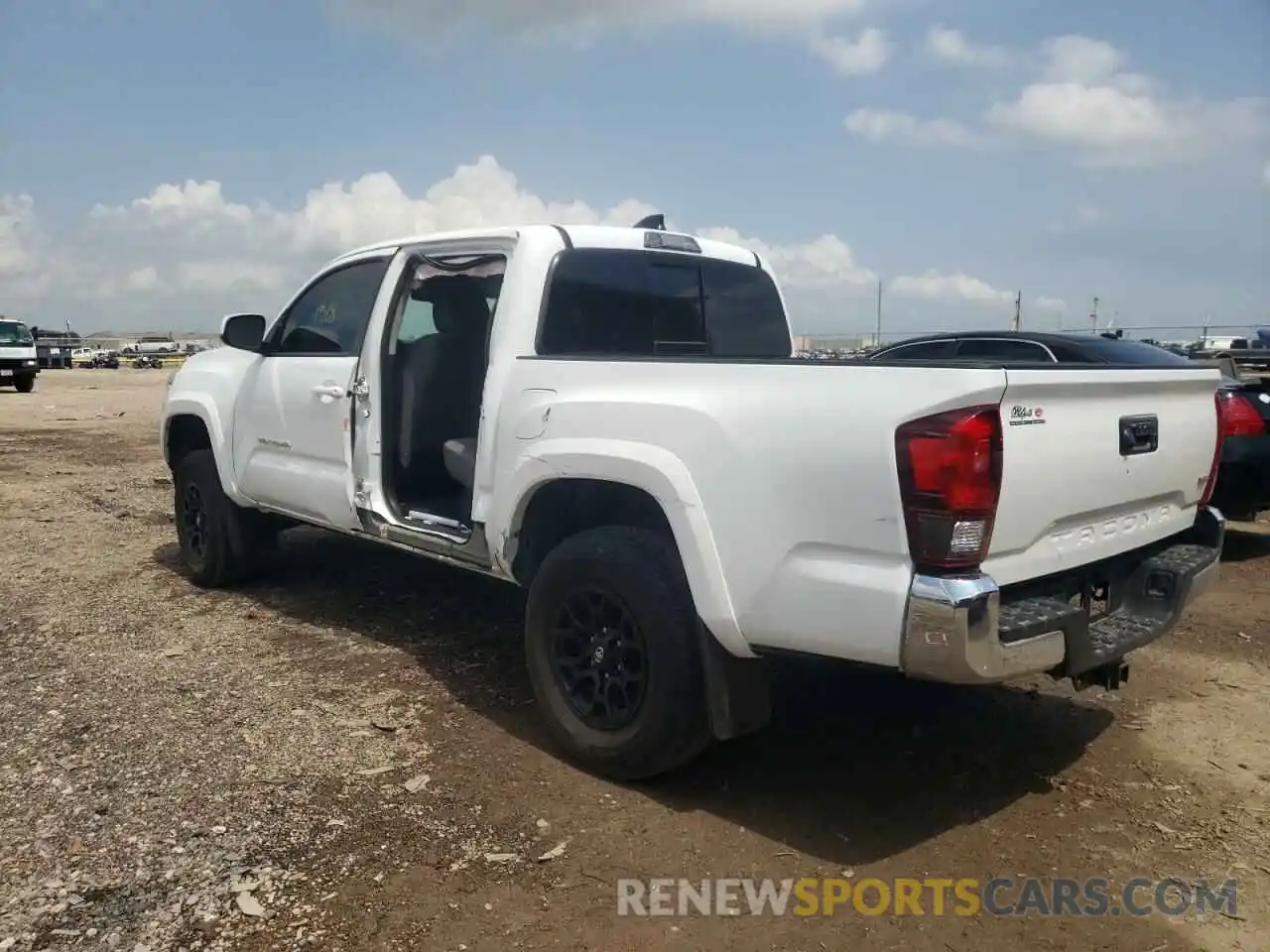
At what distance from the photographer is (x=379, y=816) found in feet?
10.8

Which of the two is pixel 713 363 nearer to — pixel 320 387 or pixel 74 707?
pixel 320 387

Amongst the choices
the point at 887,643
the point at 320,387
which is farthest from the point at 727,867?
the point at 320,387

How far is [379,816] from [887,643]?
1733 millimetres

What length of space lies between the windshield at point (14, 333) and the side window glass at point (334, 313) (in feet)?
84.3

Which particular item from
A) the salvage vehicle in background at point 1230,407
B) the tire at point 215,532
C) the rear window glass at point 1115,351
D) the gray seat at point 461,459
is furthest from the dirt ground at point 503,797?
the rear window glass at point 1115,351

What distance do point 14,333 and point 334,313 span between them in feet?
86.7

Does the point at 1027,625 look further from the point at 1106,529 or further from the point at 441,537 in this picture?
the point at 441,537

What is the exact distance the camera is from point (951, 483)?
2.61m

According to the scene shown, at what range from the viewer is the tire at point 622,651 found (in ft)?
10.7

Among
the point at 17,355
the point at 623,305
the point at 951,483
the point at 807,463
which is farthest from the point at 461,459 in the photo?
the point at 17,355

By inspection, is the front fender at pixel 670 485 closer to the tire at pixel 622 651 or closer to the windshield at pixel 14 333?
the tire at pixel 622 651

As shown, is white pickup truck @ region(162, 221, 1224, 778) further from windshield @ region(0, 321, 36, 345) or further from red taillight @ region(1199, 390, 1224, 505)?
windshield @ region(0, 321, 36, 345)

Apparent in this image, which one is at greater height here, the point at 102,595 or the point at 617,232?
the point at 617,232

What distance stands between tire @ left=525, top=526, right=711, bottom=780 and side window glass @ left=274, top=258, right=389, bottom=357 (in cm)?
190
